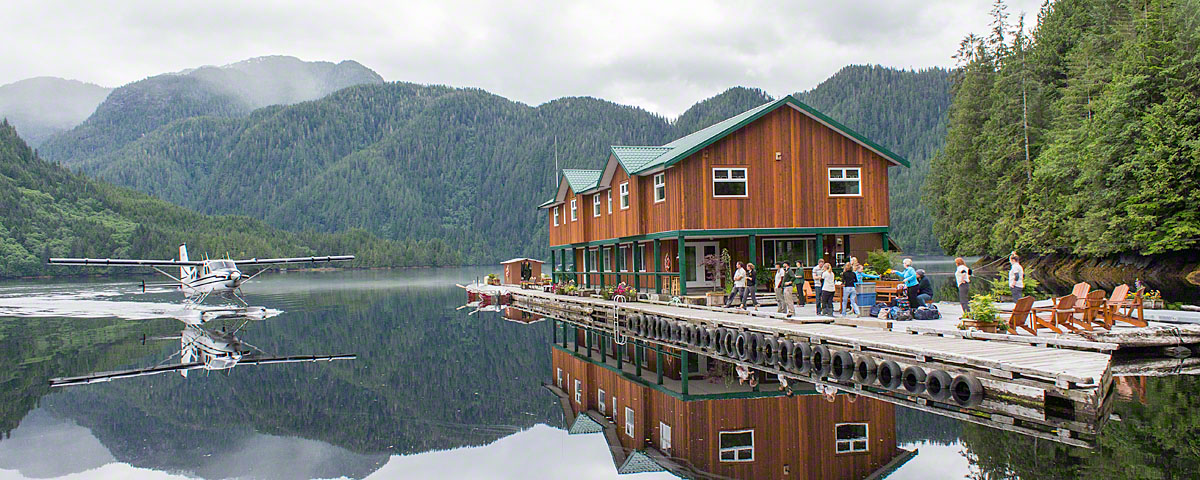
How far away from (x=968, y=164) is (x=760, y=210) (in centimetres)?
3559

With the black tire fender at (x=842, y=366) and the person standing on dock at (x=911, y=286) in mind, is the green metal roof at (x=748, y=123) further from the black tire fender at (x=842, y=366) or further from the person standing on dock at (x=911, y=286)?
the black tire fender at (x=842, y=366)

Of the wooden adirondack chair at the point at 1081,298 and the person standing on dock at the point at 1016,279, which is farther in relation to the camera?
the person standing on dock at the point at 1016,279

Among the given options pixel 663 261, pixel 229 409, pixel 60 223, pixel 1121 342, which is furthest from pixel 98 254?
pixel 1121 342

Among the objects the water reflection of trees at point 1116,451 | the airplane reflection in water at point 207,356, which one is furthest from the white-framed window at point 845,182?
the water reflection of trees at point 1116,451

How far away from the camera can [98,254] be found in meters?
114

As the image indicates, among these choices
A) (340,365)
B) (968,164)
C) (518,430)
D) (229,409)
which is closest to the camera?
(518,430)

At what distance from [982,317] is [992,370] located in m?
3.46

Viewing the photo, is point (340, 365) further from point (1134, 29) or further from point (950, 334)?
point (1134, 29)

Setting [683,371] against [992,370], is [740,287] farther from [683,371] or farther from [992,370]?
[992,370]

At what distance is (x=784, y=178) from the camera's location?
2703cm

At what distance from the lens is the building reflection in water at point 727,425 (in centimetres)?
992

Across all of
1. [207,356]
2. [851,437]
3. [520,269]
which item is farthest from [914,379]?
[520,269]

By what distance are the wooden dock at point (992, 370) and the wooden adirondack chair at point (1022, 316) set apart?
0.66m

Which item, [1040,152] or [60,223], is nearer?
[1040,152]
